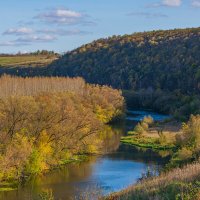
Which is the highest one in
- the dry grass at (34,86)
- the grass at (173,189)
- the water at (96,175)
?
the grass at (173,189)

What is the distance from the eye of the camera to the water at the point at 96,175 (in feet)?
129

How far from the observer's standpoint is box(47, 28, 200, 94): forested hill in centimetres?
12808

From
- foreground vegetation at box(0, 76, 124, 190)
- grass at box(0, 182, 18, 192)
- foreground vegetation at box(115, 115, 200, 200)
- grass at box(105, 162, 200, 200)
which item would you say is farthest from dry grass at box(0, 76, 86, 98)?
grass at box(105, 162, 200, 200)

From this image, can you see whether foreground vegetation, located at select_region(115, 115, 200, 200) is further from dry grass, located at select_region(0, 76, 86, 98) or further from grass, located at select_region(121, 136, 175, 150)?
dry grass, located at select_region(0, 76, 86, 98)

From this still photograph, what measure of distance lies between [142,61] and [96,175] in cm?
10446

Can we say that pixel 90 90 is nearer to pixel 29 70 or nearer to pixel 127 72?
pixel 127 72

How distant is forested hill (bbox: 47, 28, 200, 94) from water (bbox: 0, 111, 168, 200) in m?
62.0

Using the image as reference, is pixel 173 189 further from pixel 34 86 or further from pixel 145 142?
pixel 34 86

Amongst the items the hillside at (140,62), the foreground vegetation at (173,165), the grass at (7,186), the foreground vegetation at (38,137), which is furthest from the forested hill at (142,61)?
the grass at (7,186)

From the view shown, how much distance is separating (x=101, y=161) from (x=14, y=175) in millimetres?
10746

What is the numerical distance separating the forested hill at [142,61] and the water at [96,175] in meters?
62.0

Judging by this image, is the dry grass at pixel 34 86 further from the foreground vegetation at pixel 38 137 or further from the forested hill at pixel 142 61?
the forested hill at pixel 142 61

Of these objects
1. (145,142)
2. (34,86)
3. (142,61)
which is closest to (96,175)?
(145,142)

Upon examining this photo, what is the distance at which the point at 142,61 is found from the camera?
5807 inches
